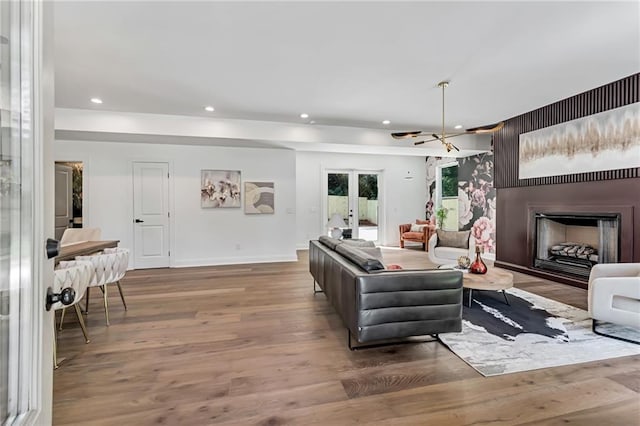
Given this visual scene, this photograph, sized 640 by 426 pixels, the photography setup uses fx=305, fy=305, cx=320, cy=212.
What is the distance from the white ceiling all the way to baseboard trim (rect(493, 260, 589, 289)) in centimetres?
255

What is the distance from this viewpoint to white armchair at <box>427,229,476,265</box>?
194 inches

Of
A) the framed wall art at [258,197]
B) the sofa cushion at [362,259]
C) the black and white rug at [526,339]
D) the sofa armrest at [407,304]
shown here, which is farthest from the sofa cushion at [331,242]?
the framed wall art at [258,197]

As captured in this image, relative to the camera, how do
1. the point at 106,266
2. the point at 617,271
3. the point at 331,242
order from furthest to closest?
1. the point at 331,242
2. the point at 617,271
3. the point at 106,266

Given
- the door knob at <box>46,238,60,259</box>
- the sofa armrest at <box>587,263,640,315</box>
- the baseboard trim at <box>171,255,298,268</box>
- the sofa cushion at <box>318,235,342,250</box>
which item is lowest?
the baseboard trim at <box>171,255,298,268</box>

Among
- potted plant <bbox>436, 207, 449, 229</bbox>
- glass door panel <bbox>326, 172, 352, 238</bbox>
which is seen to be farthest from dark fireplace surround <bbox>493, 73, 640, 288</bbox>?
glass door panel <bbox>326, 172, 352, 238</bbox>

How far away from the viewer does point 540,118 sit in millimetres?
4738

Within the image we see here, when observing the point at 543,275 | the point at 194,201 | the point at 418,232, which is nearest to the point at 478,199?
the point at 418,232

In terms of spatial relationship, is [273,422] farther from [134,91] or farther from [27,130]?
[134,91]

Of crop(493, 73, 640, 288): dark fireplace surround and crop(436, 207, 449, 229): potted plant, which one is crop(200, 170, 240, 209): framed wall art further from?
crop(436, 207, 449, 229): potted plant

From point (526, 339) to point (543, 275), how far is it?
2.64 meters

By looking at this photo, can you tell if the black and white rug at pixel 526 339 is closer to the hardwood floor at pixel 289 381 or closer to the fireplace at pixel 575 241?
the hardwood floor at pixel 289 381

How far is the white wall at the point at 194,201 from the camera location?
536 cm

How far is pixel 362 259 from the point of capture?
248 centimetres

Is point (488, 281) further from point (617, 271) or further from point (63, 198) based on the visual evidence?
point (63, 198)
